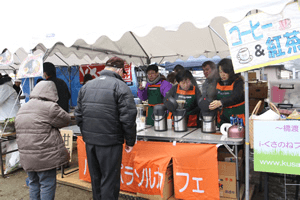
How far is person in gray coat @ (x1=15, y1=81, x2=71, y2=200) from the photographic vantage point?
2293 millimetres

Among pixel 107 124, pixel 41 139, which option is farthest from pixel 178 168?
pixel 41 139

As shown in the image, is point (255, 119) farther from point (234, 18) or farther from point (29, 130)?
point (29, 130)

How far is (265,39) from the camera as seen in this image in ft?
6.88

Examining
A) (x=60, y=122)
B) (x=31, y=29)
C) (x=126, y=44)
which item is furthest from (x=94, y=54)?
(x=60, y=122)

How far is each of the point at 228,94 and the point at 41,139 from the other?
233cm

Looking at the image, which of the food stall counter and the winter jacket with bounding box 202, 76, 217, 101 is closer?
the food stall counter

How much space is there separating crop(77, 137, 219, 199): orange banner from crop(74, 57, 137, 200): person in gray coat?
61 centimetres

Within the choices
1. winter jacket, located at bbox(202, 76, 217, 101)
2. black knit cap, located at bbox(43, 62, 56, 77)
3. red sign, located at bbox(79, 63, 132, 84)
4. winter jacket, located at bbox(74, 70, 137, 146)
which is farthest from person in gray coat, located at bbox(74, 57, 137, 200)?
red sign, located at bbox(79, 63, 132, 84)

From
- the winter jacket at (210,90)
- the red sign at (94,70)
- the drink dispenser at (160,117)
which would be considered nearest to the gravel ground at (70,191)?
the winter jacket at (210,90)

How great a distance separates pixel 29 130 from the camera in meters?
2.30

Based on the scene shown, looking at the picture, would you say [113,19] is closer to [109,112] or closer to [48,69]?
[109,112]

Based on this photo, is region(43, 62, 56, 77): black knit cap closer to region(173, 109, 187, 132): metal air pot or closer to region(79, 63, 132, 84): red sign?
region(173, 109, 187, 132): metal air pot

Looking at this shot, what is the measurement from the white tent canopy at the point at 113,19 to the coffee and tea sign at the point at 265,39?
0.38 ft

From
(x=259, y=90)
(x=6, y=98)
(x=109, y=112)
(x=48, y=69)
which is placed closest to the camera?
(x=109, y=112)
